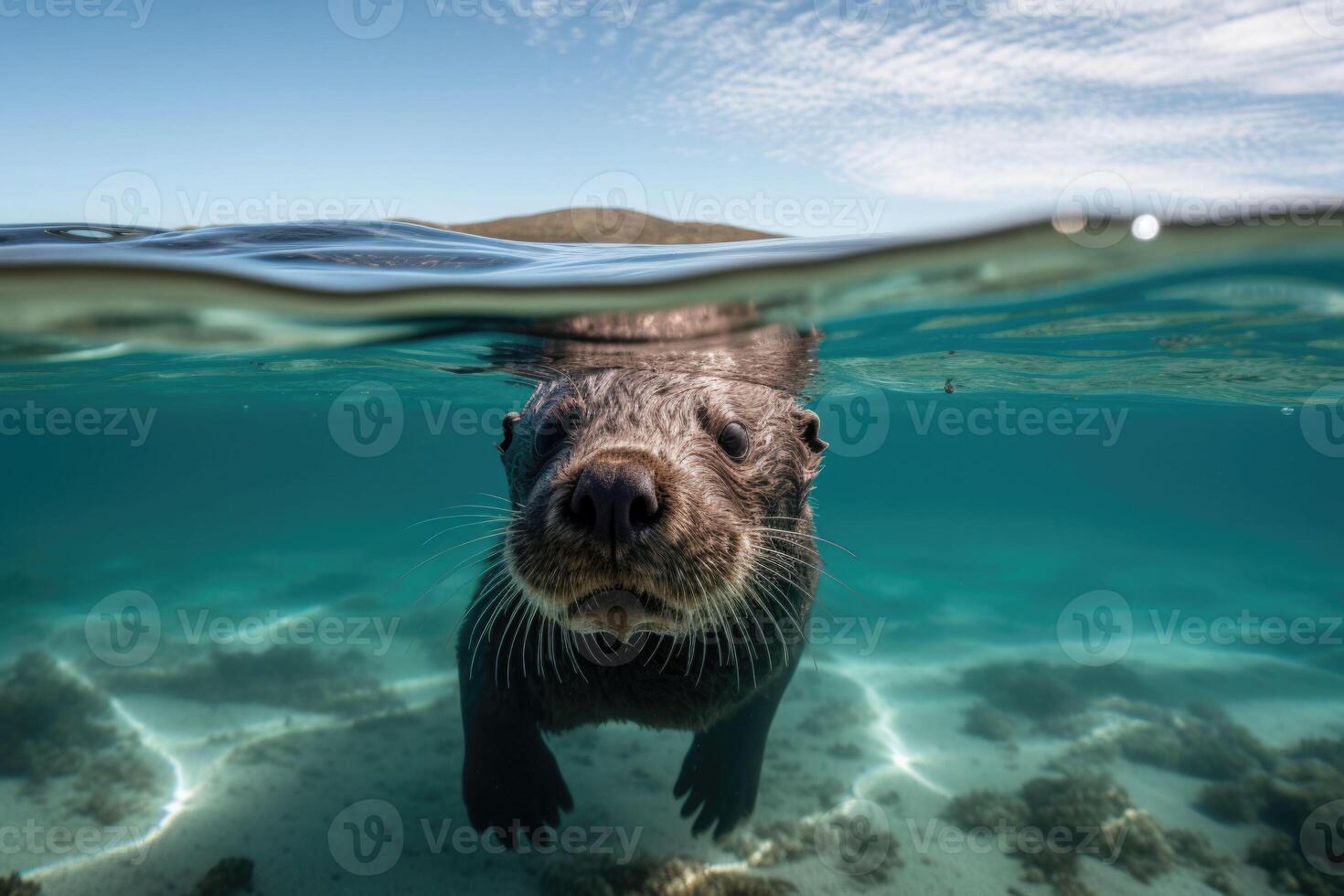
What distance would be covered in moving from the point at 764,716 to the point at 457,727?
212 inches

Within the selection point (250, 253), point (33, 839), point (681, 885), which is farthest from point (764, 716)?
point (33, 839)

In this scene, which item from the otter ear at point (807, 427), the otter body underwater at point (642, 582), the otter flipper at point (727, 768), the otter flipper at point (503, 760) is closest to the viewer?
the otter body underwater at point (642, 582)

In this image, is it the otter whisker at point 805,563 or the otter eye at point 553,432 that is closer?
the otter whisker at point 805,563

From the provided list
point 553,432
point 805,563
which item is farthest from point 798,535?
point 553,432

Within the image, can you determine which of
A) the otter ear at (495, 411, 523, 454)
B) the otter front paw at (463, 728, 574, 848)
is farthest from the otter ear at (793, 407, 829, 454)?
the otter front paw at (463, 728, 574, 848)

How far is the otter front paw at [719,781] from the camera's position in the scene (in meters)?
6.09

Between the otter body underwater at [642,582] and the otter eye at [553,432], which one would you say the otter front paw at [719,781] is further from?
the otter eye at [553,432]

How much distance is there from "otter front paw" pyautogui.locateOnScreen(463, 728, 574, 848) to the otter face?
5.72 ft

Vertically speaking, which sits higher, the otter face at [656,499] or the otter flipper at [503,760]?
the otter face at [656,499]

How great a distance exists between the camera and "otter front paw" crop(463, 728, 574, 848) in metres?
5.13

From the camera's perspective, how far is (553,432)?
188 inches

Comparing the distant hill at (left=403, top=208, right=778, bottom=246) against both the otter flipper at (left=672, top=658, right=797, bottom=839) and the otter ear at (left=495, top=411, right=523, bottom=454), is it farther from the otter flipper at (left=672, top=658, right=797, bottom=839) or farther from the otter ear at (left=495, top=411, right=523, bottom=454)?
the otter flipper at (left=672, top=658, right=797, bottom=839)

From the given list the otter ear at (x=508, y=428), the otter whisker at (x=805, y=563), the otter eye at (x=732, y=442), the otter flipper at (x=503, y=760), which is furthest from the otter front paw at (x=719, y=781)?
the otter ear at (x=508, y=428)

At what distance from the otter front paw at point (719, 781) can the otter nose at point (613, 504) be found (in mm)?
3377
